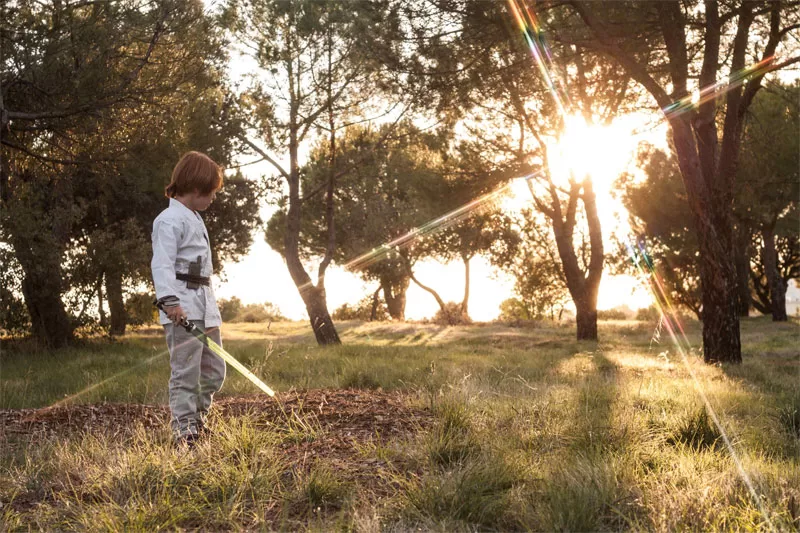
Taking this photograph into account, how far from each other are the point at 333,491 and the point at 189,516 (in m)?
0.72

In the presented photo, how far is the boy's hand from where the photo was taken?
454cm

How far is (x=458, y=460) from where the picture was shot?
4.03 meters

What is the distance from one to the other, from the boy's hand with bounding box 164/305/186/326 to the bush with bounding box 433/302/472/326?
25.3 metres

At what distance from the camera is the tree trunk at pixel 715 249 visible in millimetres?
10922

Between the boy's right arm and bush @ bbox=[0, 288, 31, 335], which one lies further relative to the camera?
bush @ bbox=[0, 288, 31, 335]

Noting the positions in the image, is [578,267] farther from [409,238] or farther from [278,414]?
[409,238]

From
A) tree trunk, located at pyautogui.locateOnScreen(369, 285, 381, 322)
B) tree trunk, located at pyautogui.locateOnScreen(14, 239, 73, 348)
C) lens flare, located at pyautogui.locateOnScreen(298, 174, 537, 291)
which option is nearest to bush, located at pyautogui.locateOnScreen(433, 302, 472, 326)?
lens flare, located at pyautogui.locateOnScreen(298, 174, 537, 291)

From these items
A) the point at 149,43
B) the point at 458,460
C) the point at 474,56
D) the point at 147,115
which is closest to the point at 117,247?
the point at 147,115

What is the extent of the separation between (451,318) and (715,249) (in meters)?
20.4

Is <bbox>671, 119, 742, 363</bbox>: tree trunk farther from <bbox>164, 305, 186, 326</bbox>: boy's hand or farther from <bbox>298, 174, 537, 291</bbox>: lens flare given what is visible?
<bbox>298, 174, 537, 291</bbox>: lens flare

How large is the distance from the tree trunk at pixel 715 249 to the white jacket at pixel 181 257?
8584mm

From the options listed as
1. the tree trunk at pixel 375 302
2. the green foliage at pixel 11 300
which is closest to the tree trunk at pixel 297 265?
the green foliage at pixel 11 300

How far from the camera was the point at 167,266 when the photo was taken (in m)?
4.74

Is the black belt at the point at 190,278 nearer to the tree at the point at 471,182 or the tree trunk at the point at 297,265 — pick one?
the tree trunk at the point at 297,265
